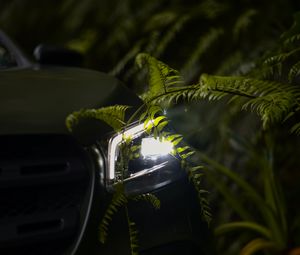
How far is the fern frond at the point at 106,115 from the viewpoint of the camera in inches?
86.7

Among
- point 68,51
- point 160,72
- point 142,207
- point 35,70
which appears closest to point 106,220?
point 142,207

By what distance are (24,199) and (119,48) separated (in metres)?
2.63

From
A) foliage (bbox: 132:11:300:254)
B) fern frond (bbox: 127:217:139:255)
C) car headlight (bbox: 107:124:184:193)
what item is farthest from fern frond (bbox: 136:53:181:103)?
fern frond (bbox: 127:217:139:255)

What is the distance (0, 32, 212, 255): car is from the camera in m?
2.19

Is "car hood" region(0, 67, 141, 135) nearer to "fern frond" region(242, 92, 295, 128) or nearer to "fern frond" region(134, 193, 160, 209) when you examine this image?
"fern frond" region(134, 193, 160, 209)

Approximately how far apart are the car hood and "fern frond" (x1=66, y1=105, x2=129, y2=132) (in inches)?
2.9

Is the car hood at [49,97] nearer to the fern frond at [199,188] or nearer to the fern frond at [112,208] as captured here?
the fern frond at [112,208]

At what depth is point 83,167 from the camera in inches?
88.5

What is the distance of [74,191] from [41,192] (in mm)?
101

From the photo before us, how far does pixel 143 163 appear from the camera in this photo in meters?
2.36

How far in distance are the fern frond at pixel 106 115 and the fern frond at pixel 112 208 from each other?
0.64ft

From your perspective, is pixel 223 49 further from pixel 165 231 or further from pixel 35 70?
pixel 165 231

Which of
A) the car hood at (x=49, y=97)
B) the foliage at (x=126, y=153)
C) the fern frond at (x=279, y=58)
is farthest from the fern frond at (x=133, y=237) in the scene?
the fern frond at (x=279, y=58)

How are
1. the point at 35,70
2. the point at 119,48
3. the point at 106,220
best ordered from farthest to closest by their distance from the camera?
the point at 119,48, the point at 35,70, the point at 106,220
